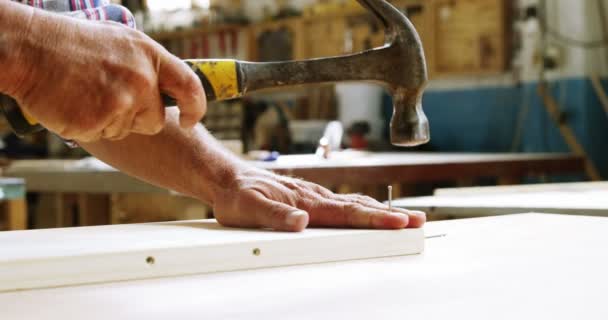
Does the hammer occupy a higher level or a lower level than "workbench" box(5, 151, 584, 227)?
higher


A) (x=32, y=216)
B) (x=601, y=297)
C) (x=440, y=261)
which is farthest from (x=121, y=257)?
(x=32, y=216)

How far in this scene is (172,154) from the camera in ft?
4.53

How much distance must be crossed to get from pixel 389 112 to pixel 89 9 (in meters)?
5.21

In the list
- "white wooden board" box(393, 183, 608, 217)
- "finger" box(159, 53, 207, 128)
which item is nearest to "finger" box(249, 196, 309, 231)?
"finger" box(159, 53, 207, 128)

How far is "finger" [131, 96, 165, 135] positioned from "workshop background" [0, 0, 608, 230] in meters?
1.84

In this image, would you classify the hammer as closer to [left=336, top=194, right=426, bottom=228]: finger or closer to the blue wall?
[left=336, top=194, right=426, bottom=228]: finger

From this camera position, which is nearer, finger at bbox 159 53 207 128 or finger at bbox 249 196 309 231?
finger at bbox 159 53 207 128

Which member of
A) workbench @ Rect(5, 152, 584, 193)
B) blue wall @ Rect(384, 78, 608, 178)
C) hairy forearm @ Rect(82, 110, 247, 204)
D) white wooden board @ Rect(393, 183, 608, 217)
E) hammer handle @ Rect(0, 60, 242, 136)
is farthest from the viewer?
blue wall @ Rect(384, 78, 608, 178)

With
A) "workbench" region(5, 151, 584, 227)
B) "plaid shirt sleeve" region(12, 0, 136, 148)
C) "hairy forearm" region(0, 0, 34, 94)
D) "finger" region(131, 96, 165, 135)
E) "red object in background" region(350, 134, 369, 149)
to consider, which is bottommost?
"red object in background" region(350, 134, 369, 149)

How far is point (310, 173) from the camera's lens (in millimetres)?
2996

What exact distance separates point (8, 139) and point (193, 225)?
5974 millimetres

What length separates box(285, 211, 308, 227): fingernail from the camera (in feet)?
3.83

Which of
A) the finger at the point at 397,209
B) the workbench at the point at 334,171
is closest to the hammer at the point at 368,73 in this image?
the finger at the point at 397,209

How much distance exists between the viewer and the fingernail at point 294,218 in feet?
3.83
